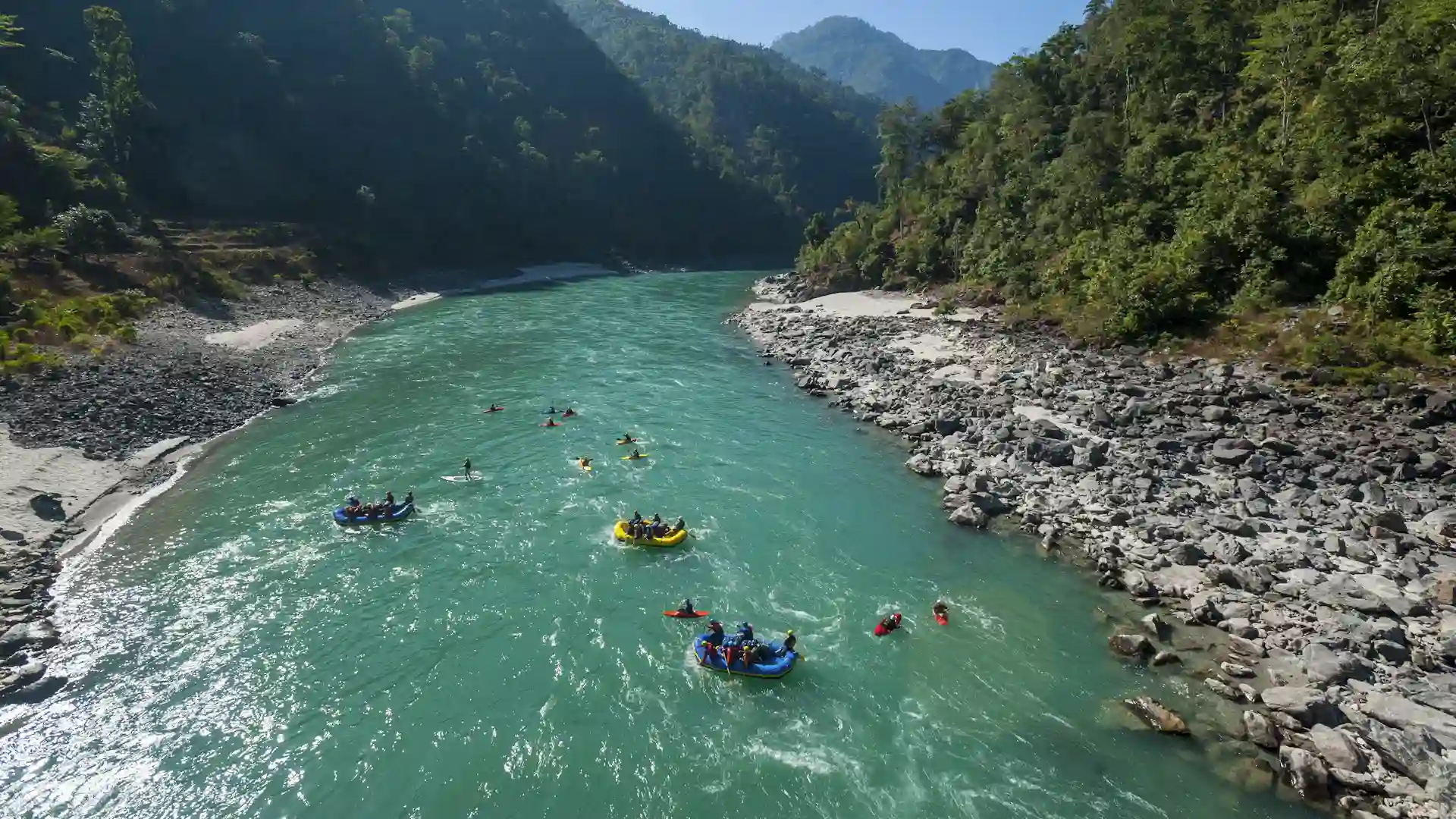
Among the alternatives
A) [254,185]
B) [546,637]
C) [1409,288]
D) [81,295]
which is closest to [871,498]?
[546,637]

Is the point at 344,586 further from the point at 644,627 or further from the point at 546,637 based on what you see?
the point at 644,627

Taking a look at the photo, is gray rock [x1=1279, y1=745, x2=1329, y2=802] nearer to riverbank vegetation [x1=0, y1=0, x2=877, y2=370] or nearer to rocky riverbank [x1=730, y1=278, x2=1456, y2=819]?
rocky riverbank [x1=730, y1=278, x2=1456, y2=819]

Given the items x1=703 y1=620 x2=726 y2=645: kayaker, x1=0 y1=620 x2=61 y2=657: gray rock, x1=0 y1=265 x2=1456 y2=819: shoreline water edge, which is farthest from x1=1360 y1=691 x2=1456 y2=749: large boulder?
x1=0 y1=620 x2=61 y2=657: gray rock

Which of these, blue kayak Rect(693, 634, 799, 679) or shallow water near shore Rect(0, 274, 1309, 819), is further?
blue kayak Rect(693, 634, 799, 679)

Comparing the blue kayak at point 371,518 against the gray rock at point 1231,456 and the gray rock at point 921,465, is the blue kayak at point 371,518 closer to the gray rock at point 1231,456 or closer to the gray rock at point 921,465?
the gray rock at point 921,465

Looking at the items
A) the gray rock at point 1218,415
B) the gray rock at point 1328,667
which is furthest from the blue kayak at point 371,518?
the gray rock at point 1218,415

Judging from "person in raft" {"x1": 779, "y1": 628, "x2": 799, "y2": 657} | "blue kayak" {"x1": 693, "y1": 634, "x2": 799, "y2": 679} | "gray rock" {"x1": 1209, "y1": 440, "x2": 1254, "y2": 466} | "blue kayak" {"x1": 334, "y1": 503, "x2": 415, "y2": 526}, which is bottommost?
"blue kayak" {"x1": 334, "y1": 503, "x2": 415, "y2": 526}

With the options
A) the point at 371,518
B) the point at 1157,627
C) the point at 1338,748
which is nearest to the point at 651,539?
the point at 371,518

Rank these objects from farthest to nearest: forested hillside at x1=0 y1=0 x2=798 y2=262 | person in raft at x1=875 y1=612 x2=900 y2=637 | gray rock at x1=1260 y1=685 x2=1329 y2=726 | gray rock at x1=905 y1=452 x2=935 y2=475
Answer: forested hillside at x1=0 y1=0 x2=798 y2=262 → gray rock at x1=905 y1=452 x2=935 y2=475 → person in raft at x1=875 y1=612 x2=900 y2=637 → gray rock at x1=1260 y1=685 x2=1329 y2=726
